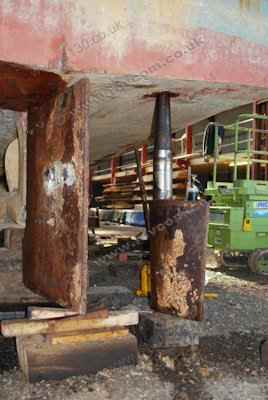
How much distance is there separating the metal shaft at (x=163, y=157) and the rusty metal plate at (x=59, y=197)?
35.9 inches

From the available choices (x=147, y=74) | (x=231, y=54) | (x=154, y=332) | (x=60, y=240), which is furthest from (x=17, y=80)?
(x=154, y=332)

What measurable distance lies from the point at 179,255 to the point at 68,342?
1034mm

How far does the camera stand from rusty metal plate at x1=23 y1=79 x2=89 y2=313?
119 inches

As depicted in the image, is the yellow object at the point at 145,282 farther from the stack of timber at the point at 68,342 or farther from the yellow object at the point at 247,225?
the yellow object at the point at 247,225

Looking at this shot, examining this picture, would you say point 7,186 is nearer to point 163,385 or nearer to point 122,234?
point 163,385

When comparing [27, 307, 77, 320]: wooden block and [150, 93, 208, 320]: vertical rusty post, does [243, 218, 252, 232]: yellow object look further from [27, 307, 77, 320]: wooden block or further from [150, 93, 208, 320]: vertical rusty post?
[27, 307, 77, 320]: wooden block

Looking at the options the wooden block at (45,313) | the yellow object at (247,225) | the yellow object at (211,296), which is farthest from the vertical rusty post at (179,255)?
the yellow object at (247,225)

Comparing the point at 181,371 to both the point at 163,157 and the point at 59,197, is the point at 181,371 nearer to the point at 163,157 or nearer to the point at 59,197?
the point at 59,197

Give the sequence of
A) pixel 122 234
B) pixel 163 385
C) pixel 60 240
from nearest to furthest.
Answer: pixel 163 385
pixel 60 240
pixel 122 234

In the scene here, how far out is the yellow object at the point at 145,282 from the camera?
476 cm

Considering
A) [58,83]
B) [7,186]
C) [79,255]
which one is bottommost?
[79,255]

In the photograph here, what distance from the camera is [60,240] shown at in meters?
3.26

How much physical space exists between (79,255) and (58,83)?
1.20 meters

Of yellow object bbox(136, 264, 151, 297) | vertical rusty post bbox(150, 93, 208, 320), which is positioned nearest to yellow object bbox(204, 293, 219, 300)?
yellow object bbox(136, 264, 151, 297)
